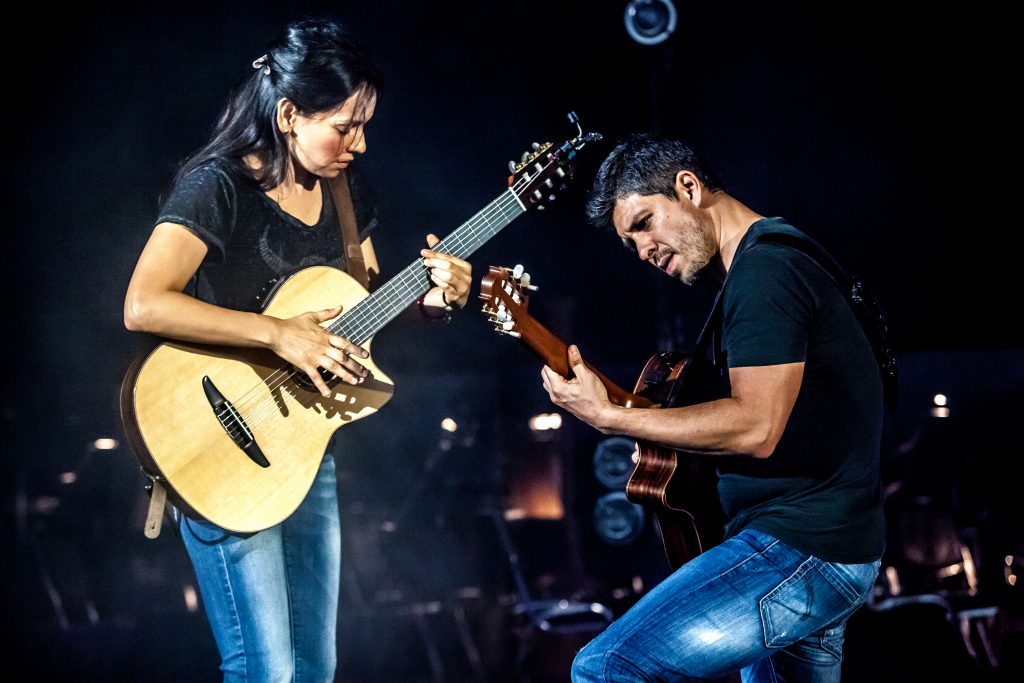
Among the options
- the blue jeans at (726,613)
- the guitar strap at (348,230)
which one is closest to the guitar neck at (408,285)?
the guitar strap at (348,230)

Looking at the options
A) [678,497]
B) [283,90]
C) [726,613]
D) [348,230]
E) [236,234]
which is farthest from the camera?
[348,230]

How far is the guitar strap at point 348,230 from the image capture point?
115 inches

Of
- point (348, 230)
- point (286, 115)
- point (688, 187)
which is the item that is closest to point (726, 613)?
point (688, 187)

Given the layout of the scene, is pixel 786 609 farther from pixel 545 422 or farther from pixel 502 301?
pixel 545 422

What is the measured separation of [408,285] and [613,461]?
359 cm

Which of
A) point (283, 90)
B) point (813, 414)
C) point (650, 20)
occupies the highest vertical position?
point (650, 20)

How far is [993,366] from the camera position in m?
6.67

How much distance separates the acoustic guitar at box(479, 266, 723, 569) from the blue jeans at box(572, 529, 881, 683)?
0.27 m

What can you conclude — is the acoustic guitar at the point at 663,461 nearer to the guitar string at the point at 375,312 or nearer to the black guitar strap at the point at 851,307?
the black guitar strap at the point at 851,307

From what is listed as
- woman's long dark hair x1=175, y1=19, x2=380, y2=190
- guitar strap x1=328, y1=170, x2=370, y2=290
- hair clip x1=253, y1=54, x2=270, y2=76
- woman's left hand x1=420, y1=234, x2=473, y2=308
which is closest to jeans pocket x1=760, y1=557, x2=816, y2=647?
woman's left hand x1=420, y1=234, x2=473, y2=308

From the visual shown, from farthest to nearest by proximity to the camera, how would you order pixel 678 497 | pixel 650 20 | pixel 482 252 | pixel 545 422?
1. pixel 545 422
2. pixel 482 252
3. pixel 650 20
4. pixel 678 497

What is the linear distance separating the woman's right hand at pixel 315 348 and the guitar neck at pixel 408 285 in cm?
9

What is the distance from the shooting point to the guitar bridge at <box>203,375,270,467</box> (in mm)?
2523

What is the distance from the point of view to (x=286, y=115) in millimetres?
2826
